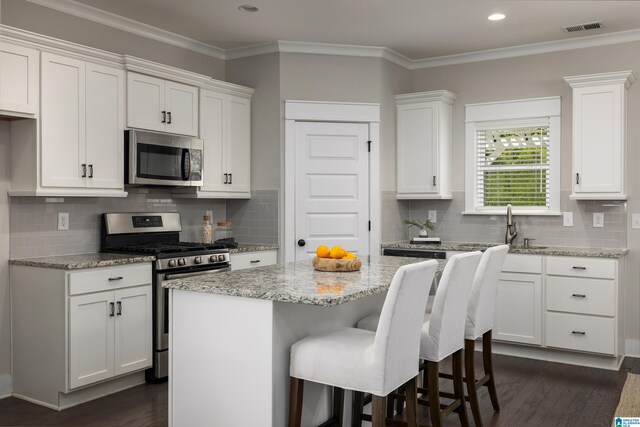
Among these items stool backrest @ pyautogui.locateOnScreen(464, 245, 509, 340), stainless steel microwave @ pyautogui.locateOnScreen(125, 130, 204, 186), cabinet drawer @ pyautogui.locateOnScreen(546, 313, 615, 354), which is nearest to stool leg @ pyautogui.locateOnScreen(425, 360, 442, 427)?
stool backrest @ pyautogui.locateOnScreen(464, 245, 509, 340)

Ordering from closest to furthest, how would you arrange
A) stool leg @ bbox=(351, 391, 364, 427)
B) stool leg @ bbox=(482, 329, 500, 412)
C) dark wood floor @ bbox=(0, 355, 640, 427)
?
stool leg @ bbox=(351, 391, 364, 427)
dark wood floor @ bbox=(0, 355, 640, 427)
stool leg @ bbox=(482, 329, 500, 412)

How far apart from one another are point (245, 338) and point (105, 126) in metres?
2.27

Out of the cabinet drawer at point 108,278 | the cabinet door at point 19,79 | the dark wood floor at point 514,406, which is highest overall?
the cabinet door at point 19,79

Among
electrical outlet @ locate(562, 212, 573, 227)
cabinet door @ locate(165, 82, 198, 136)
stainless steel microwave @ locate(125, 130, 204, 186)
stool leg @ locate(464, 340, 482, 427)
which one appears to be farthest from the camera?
electrical outlet @ locate(562, 212, 573, 227)

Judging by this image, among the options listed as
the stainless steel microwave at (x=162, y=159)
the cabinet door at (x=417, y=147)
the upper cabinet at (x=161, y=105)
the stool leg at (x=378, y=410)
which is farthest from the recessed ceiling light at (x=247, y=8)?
the stool leg at (x=378, y=410)

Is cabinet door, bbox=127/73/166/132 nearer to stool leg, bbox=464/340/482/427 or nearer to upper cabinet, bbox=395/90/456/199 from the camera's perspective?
upper cabinet, bbox=395/90/456/199

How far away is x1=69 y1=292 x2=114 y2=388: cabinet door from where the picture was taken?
3.63 m

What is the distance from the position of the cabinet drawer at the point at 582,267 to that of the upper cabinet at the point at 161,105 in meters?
3.10

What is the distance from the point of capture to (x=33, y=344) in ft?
12.4

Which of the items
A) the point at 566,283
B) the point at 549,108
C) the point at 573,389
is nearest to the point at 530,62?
the point at 549,108

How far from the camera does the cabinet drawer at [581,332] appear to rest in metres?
4.52

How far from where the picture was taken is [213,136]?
200 inches

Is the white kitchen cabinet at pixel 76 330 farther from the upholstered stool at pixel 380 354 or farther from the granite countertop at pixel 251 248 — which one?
the upholstered stool at pixel 380 354

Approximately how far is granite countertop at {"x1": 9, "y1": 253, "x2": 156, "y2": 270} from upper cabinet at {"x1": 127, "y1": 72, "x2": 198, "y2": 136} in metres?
0.98
